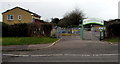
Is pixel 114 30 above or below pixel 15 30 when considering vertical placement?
below

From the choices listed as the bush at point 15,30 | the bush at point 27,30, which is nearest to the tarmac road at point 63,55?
the bush at point 27,30

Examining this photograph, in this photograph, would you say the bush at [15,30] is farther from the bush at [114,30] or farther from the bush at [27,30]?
the bush at [114,30]

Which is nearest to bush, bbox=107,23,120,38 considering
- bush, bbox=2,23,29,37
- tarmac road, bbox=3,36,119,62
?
tarmac road, bbox=3,36,119,62

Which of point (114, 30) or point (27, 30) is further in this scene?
point (27, 30)

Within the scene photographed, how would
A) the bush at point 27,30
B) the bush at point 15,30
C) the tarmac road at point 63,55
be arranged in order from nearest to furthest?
the tarmac road at point 63,55 < the bush at point 27,30 < the bush at point 15,30

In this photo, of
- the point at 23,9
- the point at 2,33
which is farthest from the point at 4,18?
the point at 2,33

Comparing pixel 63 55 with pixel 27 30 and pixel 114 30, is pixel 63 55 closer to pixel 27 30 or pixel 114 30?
pixel 114 30

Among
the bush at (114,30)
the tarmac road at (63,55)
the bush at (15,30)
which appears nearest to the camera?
the tarmac road at (63,55)

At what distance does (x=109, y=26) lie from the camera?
22312 millimetres

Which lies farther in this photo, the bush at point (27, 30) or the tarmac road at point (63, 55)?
the bush at point (27, 30)

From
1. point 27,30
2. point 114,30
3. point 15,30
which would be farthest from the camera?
point 15,30

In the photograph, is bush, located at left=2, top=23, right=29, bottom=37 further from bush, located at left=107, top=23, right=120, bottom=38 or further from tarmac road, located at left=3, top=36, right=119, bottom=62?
bush, located at left=107, top=23, right=120, bottom=38

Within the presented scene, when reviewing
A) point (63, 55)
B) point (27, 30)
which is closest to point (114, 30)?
point (27, 30)

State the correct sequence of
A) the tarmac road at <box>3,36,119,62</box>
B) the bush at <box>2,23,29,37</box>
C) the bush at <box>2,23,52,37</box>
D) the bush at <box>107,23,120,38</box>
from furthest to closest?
1. the bush at <box>2,23,29,37</box>
2. the bush at <box>2,23,52,37</box>
3. the bush at <box>107,23,120,38</box>
4. the tarmac road at <box>3,36,119,62</box>
